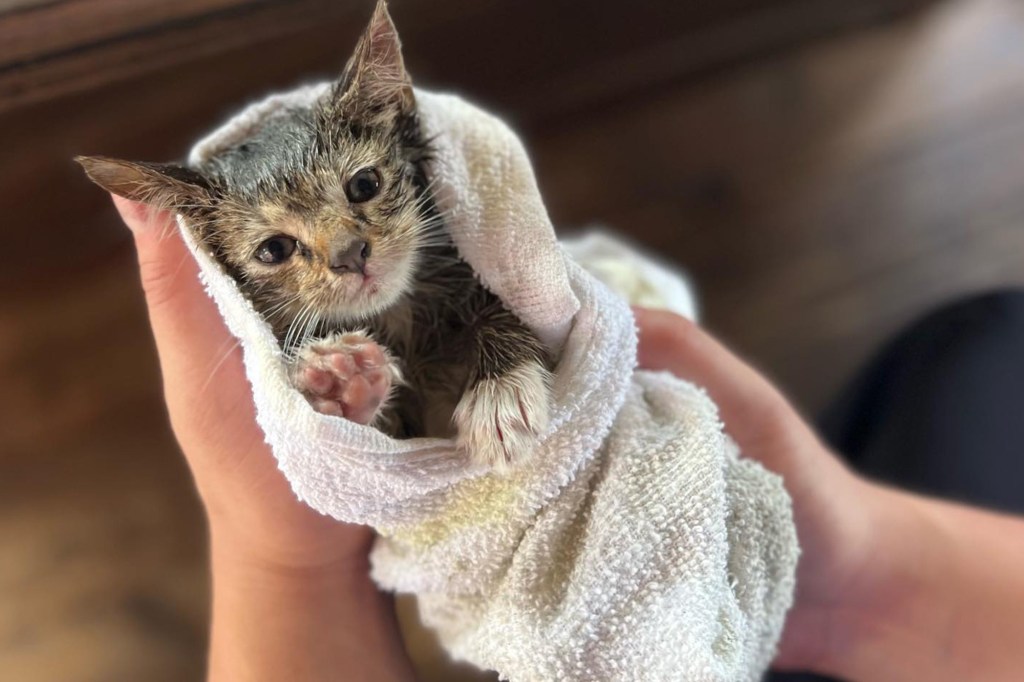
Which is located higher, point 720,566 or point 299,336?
point 299,336

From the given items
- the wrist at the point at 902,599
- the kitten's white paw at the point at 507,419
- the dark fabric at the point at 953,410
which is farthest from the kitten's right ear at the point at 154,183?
the dark fabric at the point at 953,410

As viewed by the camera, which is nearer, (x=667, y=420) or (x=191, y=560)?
(x=667, y=420)

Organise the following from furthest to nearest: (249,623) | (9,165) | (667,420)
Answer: (9,165) < (249,623) < (667,420)

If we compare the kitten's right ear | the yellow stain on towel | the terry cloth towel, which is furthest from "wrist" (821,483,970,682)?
the kitten's right ear

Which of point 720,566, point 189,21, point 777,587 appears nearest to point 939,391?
point 777,587

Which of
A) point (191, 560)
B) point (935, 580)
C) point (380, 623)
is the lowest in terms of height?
point (191, 560)

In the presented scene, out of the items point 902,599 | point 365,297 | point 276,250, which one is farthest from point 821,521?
point 276,250

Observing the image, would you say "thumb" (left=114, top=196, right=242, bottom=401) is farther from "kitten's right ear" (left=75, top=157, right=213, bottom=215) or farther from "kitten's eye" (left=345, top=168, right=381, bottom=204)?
"kitten's eye" (left=345, top=168, right=381, bottom=204)

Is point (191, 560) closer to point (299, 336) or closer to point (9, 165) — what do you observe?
point (9, 165)
